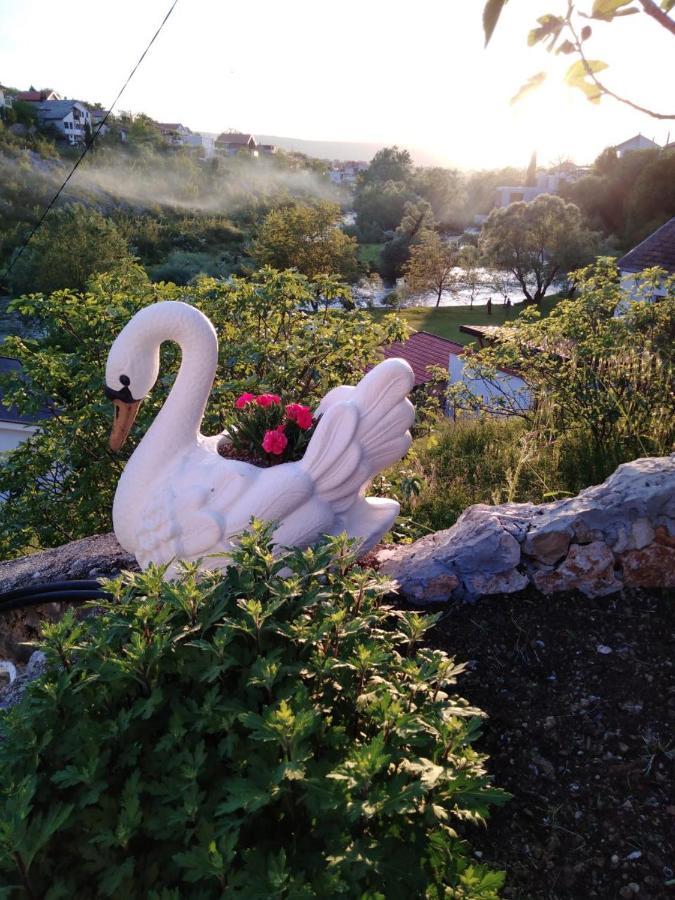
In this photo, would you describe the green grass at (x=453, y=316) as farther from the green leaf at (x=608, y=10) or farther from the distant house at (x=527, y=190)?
the green leaf at (x=608, y=10)

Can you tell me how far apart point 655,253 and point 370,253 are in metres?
25.1

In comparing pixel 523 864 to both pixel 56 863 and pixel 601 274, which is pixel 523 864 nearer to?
pixel 56 863

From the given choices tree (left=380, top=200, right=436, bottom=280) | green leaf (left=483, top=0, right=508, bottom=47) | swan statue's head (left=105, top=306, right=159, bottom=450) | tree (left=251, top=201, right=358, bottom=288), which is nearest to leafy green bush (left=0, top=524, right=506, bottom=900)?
green leaf (left=483, top=0, right=508, bottom=47)

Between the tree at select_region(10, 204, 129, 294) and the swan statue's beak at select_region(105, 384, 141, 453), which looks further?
the tree at select_region(10, 204, 129, 294)

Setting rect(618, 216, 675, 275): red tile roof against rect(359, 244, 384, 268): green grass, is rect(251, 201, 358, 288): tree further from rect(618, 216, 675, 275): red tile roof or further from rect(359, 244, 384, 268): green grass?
rect(618, 216, 675, 275): red tile roof

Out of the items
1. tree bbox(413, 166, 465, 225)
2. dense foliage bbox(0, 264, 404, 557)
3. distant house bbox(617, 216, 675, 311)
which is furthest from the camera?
tree bbox(413, 166, 465, 225)

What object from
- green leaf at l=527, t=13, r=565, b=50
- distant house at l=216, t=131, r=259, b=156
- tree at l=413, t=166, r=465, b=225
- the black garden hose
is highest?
distant house at l=216, t=131, r=259, b=156

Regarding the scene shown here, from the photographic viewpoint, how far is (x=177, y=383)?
311cm

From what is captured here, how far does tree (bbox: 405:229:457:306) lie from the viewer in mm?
29453

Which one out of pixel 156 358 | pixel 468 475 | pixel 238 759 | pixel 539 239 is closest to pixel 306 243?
pixel 539 239

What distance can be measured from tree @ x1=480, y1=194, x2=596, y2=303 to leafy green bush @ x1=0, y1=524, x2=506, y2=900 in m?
27.1

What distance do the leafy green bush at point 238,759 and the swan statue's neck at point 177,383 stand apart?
52.5 inches

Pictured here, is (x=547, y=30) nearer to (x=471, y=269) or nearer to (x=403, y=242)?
(x=471, y=269)

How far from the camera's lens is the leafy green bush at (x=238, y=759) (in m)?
1.20
